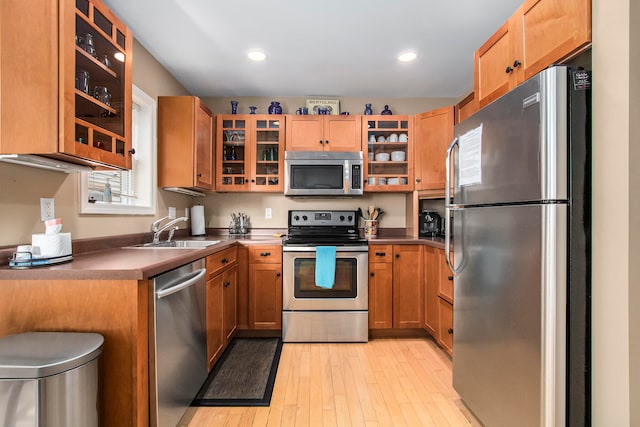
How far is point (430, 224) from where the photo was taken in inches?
121

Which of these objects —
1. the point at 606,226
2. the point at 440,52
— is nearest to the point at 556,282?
the point at 606,226

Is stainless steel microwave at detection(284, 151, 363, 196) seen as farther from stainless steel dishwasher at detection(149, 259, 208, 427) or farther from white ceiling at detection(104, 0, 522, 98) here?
stainless steel dishwasher at detection(149, 259, 208, 427)

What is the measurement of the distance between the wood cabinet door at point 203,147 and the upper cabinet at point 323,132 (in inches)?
30.8

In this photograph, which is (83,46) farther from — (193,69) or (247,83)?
(247,83)

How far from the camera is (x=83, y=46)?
1374 millimetres

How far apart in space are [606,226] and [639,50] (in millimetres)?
588

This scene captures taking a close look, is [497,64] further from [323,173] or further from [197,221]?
[197,221]

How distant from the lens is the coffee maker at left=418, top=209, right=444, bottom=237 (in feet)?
10.0

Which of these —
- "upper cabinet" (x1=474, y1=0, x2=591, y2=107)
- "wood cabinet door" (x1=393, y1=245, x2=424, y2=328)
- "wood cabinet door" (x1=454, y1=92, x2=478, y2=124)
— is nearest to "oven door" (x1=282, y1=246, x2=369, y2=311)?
"wood cabinet door" (x1=393, y1=245, x2=424, y2=328)

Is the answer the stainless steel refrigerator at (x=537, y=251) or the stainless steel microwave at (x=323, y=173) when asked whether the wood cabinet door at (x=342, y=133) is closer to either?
the stainless steel microwave at (x=323, y=173)

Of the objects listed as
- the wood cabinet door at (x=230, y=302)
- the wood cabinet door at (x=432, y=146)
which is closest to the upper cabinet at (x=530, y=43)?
the wood cabinet door at (x=432, y=146)

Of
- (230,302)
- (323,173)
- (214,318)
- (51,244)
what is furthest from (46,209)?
(323,173)

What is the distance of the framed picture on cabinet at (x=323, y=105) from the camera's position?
3.26 metres

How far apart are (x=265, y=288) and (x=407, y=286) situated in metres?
1.32
